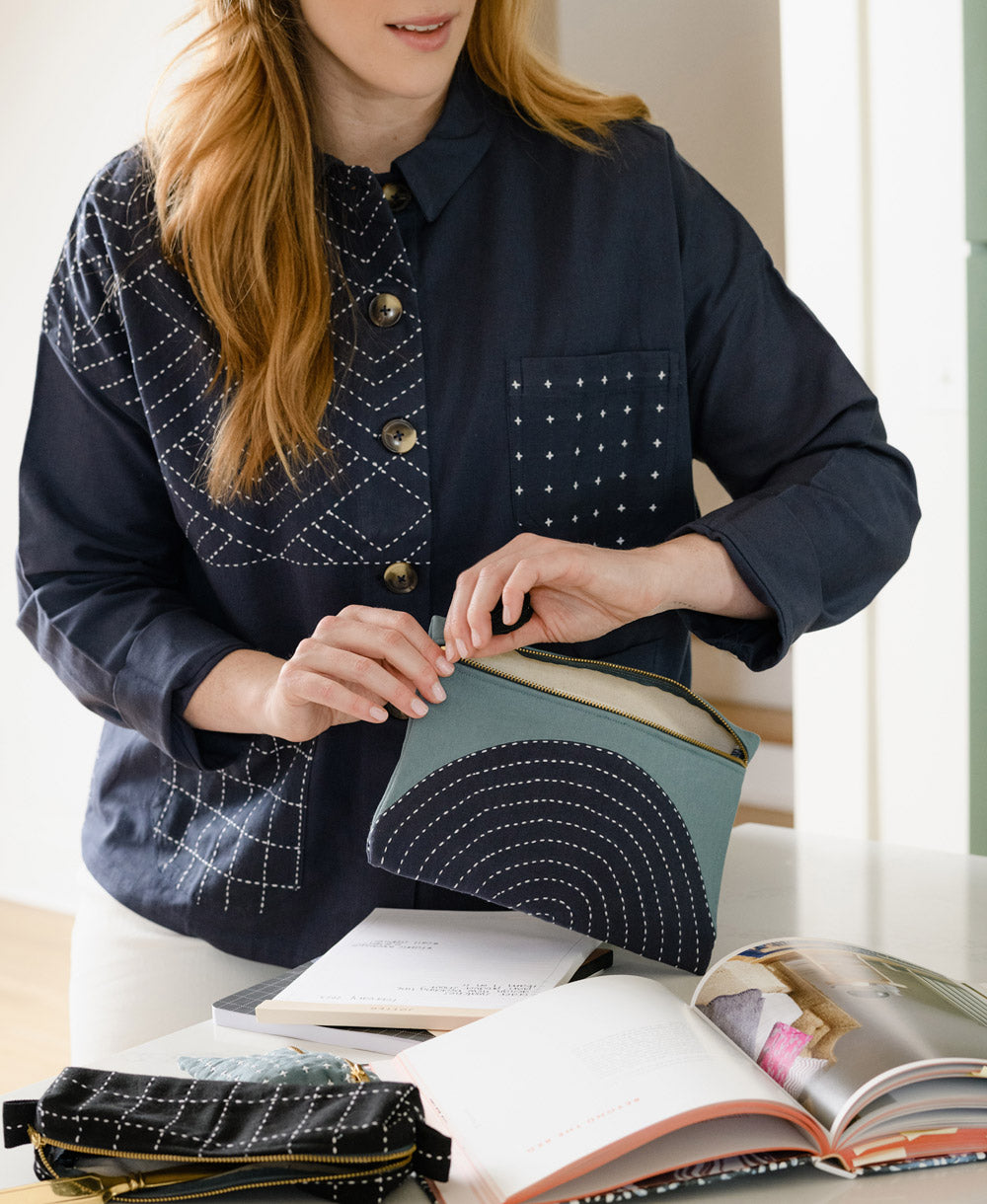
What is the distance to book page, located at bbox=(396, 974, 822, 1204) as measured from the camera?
66 centimetres

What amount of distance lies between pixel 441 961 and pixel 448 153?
68 centimetres

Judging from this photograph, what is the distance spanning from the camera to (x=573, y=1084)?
713 millimetres

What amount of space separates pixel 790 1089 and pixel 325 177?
86 cm

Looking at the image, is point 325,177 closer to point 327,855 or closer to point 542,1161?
point 327,855

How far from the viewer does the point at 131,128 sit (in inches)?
127

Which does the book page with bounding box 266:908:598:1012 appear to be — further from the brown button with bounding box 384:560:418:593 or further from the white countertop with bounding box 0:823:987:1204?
the brown button with bounding box 384:560:418:593

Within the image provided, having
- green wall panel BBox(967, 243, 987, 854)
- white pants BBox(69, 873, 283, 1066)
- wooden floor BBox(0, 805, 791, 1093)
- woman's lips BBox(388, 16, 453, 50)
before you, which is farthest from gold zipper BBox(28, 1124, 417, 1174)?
wooden floor BBox(0, 805, 791, 1093)

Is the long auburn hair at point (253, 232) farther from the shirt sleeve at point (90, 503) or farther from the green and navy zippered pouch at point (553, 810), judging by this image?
the green and navy zippered pouch at point (553, 810)

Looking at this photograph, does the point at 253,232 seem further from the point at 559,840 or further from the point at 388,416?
A: the point at 559,840

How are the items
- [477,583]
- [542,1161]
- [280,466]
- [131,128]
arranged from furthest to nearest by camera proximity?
1. [131,128]
2. [280,466]
3. [477,583]
4. [542,1161]

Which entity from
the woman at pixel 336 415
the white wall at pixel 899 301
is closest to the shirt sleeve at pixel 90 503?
the woman at pixel 336 415

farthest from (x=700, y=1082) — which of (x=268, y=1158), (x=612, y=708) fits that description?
(x=612, y=708)

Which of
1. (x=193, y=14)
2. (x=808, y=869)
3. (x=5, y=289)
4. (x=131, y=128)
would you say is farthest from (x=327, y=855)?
(x=5, y=289)

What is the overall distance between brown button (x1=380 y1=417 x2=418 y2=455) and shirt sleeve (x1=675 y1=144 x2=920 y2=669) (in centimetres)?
24
